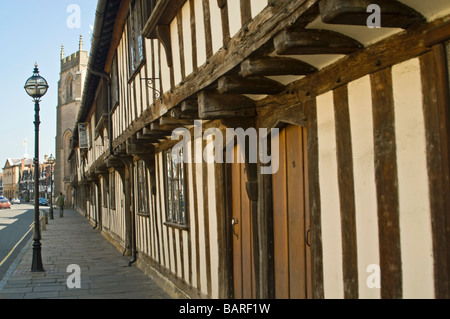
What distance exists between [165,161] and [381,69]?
19.3 ft

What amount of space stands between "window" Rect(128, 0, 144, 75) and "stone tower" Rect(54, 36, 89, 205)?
54.3 metres

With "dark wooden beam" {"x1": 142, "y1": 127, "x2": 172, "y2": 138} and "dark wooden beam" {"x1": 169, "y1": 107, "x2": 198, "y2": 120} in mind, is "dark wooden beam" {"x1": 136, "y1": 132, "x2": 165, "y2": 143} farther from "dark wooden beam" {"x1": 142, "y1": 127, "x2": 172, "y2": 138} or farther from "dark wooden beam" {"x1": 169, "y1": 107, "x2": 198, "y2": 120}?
"dark wooden beam" {"x1": 169, "y1": 107, "x2": 198, "y2": 120}

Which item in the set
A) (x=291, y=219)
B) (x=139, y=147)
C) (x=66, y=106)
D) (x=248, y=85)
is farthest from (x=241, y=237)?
(x=66, y=106)

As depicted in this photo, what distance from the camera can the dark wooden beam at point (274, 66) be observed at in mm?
3527

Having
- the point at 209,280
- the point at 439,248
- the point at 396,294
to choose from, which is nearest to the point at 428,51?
the point at 439,248

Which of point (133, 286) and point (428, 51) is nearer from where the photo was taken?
point (428, 51)

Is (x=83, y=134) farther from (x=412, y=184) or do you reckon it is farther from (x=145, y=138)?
(x=412, y=184)

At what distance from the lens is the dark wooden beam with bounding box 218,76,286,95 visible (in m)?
4.08

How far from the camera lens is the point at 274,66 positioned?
11.6 ft

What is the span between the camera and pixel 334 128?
11.3 ft

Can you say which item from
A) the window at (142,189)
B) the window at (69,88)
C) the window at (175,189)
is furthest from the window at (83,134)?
the window at (69,88)

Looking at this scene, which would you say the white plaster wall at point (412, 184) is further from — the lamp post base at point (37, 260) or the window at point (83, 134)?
the window at point (83, 134)

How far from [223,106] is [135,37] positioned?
201 inches
